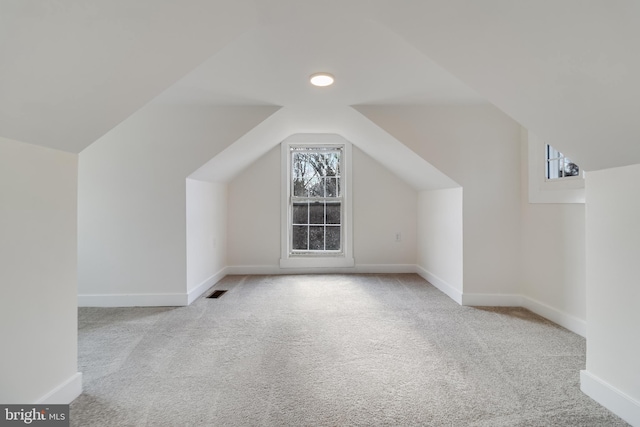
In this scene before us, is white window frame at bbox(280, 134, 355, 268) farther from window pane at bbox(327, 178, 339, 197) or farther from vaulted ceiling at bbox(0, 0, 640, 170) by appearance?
vaulted ceiling at bbox(0, 0, 640, 170)

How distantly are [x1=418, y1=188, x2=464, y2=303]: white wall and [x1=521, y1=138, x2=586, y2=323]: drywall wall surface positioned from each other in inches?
23.4

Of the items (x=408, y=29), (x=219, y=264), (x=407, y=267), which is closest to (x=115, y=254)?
(x=219, y=264)

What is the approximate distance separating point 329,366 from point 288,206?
3.11 metres

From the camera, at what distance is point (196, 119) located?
3.12 metres

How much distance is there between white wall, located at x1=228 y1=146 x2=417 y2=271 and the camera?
476 cm

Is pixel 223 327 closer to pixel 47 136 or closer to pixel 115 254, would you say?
pixel 115 254

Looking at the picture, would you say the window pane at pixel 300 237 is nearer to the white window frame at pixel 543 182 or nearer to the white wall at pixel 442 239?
the white wall at pixel 442 239

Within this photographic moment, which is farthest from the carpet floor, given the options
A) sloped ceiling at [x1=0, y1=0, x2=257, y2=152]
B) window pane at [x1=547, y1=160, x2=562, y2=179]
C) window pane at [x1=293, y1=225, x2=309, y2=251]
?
window pane at [x1=293, y1=225, x2=309, y2=251]

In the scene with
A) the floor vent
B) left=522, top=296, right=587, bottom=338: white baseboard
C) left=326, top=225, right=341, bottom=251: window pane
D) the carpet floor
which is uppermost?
left=326, top=225, right=341, bottom=251: window pane

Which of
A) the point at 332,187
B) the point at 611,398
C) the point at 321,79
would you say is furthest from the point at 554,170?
the point at 332,187

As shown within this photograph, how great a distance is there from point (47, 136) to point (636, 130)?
8.19 ft

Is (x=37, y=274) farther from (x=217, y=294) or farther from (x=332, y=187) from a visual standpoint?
(x=332, y=187)

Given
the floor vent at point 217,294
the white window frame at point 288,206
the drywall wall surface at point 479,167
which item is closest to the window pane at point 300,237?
the white window frame at point 288,206

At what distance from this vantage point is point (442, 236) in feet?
12.5
